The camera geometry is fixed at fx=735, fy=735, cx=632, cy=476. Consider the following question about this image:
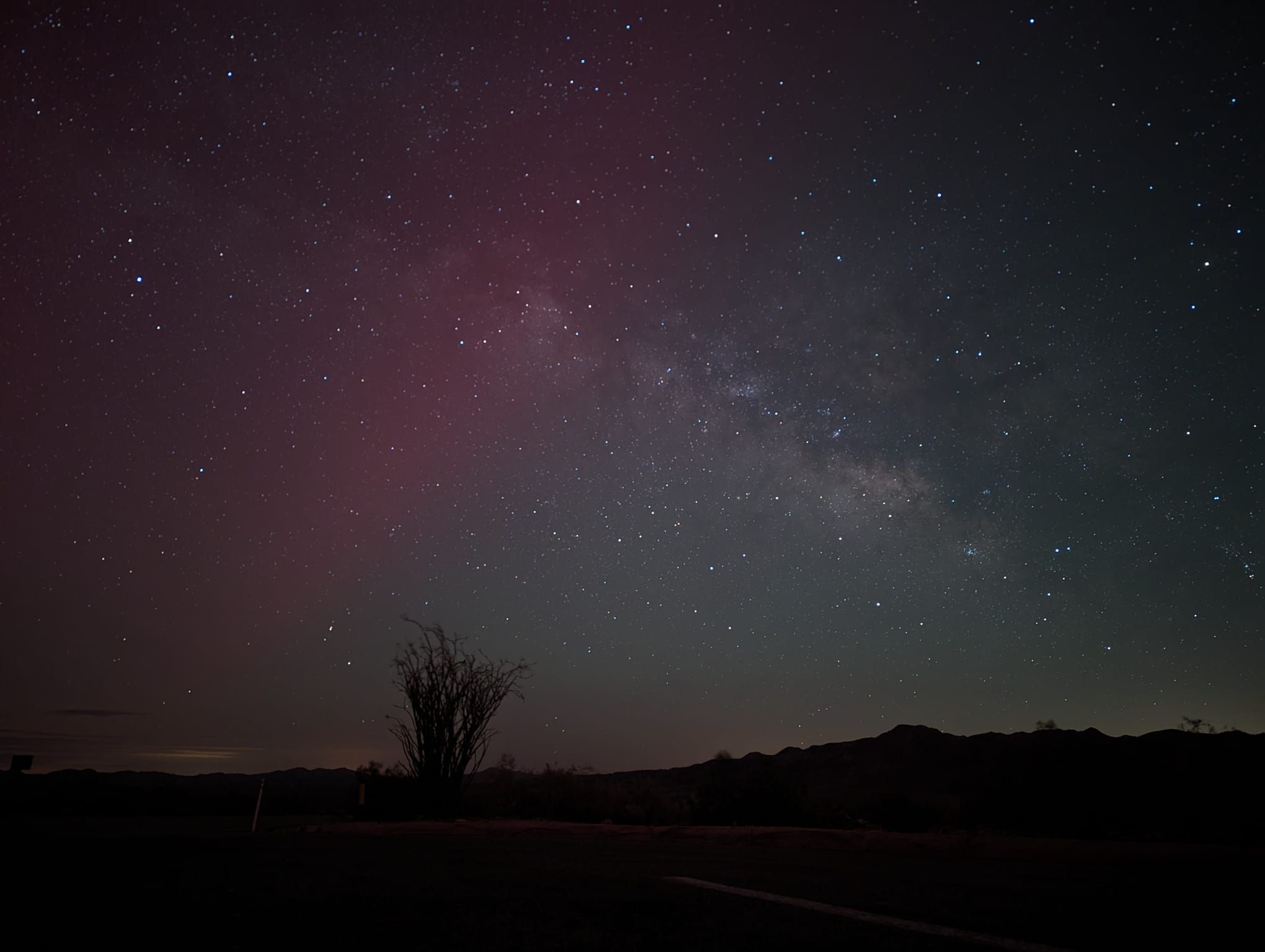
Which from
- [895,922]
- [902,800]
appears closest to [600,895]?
[895,922]

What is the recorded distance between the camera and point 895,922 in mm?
3590

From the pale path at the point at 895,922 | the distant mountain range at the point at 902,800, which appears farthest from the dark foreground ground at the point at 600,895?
the distant mountain range at the point at 902,800

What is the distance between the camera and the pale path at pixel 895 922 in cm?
307

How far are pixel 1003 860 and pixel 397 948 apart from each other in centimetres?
735

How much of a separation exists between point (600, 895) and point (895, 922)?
5.69ft

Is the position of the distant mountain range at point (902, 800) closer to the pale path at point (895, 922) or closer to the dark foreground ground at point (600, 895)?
the dark foreground ground at point (600, 895)

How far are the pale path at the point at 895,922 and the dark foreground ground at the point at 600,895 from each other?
0.10 metres

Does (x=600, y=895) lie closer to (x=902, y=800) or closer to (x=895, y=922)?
(x=895, y=922)

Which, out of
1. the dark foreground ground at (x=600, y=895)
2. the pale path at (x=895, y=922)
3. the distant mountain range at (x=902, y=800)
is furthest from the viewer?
the distant mountain range at (x=902, y=800)

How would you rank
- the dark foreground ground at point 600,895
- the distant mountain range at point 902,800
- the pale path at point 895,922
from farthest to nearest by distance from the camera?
the distant mountain range at point 902,800
the dark foreground ground at point 600,895
the pale path at point 895,922

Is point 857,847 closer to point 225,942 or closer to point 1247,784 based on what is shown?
point 225,942

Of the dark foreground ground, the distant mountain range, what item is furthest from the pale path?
the distant mountain range

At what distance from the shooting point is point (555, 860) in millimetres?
6930

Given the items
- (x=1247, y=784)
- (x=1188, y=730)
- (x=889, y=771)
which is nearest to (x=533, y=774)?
(x=1247, y=784)
